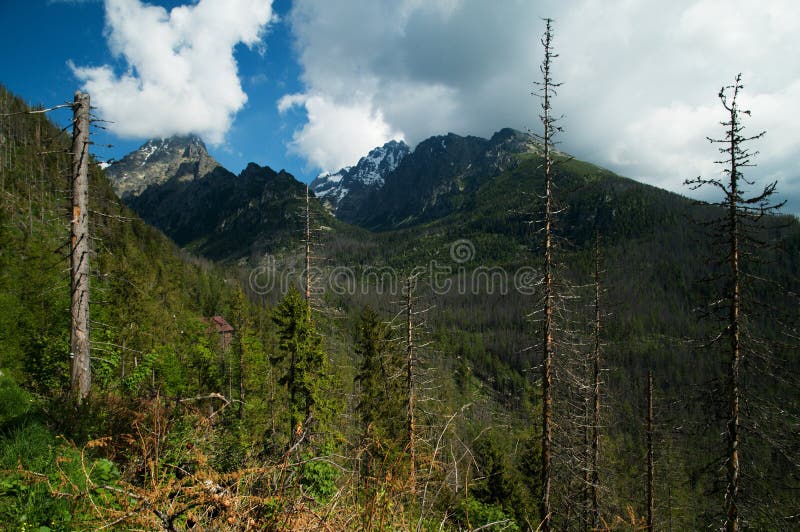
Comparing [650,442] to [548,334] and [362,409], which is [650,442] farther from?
[362,409]

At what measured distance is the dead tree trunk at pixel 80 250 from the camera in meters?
9.35

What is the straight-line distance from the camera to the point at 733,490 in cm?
1108

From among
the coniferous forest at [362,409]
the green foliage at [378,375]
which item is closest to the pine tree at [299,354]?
the coniferous forest at [362,409]

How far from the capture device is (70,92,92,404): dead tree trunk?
30.7 feet

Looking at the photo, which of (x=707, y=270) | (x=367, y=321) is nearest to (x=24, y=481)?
(x=367, y=321)

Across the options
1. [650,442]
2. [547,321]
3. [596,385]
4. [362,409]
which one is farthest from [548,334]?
[362,409]

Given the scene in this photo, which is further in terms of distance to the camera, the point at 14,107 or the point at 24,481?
the point at 14,107

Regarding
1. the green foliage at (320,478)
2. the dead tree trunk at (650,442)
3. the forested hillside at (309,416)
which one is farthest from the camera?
the dead tree trunk at (650,442)

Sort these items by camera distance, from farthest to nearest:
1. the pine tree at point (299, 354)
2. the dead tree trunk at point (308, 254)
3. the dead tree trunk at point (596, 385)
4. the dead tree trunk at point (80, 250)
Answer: the dead tree trunk at point (308, 254) < the pine tree at point (299, 354) < the dead tree trunk at point (596, 385) < the dead tree trunk at point (80, 250)

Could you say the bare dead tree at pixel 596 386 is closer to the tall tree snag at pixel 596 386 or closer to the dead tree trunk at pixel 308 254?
the tall tree snag at pixel 596 386

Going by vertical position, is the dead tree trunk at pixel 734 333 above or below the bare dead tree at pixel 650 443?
above

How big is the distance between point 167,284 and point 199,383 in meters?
32.6

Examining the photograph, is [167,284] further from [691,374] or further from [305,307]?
[691,374]

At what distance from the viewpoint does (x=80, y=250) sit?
948 centimetres
